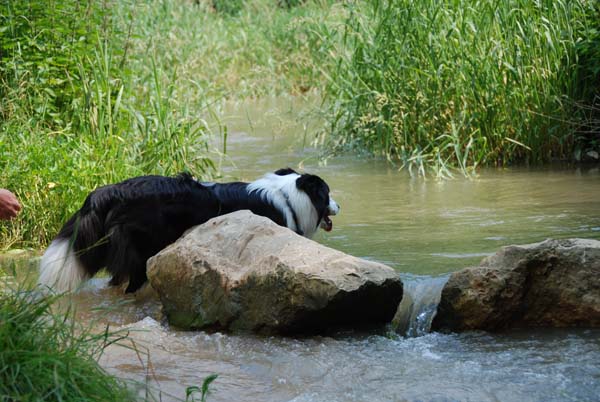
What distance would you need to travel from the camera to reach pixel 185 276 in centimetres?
497

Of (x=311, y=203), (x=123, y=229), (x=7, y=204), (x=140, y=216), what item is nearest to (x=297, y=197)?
(x=311, y=203)

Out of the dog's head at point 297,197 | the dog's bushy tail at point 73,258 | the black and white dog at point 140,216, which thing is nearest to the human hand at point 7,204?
the black and white dog at point 140,216

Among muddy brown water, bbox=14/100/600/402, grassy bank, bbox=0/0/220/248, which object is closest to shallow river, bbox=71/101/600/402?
muddy brown water, bbox=14/100/600/402

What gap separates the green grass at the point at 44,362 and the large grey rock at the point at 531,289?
213cm

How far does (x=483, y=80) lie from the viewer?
8672 mm

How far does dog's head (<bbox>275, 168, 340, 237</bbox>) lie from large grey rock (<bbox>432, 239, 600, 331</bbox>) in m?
1.52

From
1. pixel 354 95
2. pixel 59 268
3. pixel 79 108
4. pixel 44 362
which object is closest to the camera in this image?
pixel 44 362

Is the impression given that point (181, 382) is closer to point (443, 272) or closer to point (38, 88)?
point (443, 272)

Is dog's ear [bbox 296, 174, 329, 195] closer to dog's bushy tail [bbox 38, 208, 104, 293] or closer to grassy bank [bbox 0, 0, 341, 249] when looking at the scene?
dog's bushy tail [bbox 38, 208, 104, 293]

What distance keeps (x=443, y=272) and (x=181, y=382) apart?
2120 mm

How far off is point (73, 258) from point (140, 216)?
1.57 ft

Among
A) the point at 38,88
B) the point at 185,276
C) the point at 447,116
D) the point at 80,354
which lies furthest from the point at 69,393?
the point at 447,116

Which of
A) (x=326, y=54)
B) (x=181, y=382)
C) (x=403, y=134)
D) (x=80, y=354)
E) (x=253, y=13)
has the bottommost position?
(x=181, y=382)

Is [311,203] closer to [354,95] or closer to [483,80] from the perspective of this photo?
[483,80]
